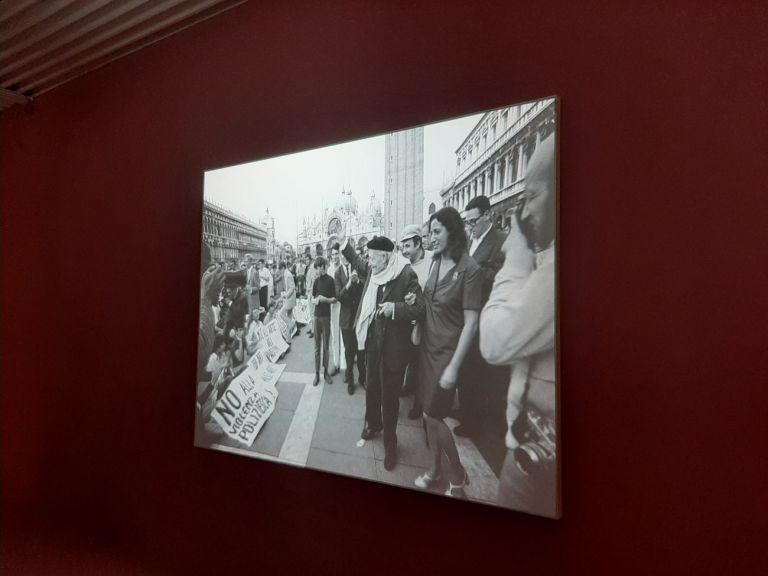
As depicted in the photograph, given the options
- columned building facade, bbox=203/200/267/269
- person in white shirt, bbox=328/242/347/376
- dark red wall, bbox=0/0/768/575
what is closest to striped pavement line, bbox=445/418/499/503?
dark red wall, bbox=0/0/768/575

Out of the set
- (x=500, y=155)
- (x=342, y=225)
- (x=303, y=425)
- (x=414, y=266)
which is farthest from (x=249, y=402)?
(x=500, y=155)

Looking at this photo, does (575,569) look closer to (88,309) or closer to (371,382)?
(371,382)

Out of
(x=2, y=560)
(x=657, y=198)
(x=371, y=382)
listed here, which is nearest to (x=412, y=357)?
(x=371, y=382)

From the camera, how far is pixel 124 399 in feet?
9.37

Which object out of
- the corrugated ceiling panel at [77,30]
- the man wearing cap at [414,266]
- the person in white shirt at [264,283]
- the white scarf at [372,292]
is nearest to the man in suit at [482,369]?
the man wearing cap at [414,266]

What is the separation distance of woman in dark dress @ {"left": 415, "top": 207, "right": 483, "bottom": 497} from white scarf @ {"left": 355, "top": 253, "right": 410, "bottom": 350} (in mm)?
144

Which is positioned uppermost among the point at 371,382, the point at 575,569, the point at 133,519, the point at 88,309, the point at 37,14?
the point at 37,14

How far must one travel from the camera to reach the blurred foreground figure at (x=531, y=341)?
59.5 inches

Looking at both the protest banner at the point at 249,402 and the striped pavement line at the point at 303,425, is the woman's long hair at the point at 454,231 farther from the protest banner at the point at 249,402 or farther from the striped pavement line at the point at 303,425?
the protest banner at the point at 249,402

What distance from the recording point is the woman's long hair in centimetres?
173

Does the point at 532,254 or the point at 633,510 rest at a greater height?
the point at 532,254

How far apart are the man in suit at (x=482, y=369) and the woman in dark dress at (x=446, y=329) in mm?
28

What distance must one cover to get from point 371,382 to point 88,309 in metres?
2.14

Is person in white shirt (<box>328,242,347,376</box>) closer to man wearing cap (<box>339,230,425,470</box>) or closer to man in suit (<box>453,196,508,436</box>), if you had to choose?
man wearing cap (<box>339,230,425,470</box>)
